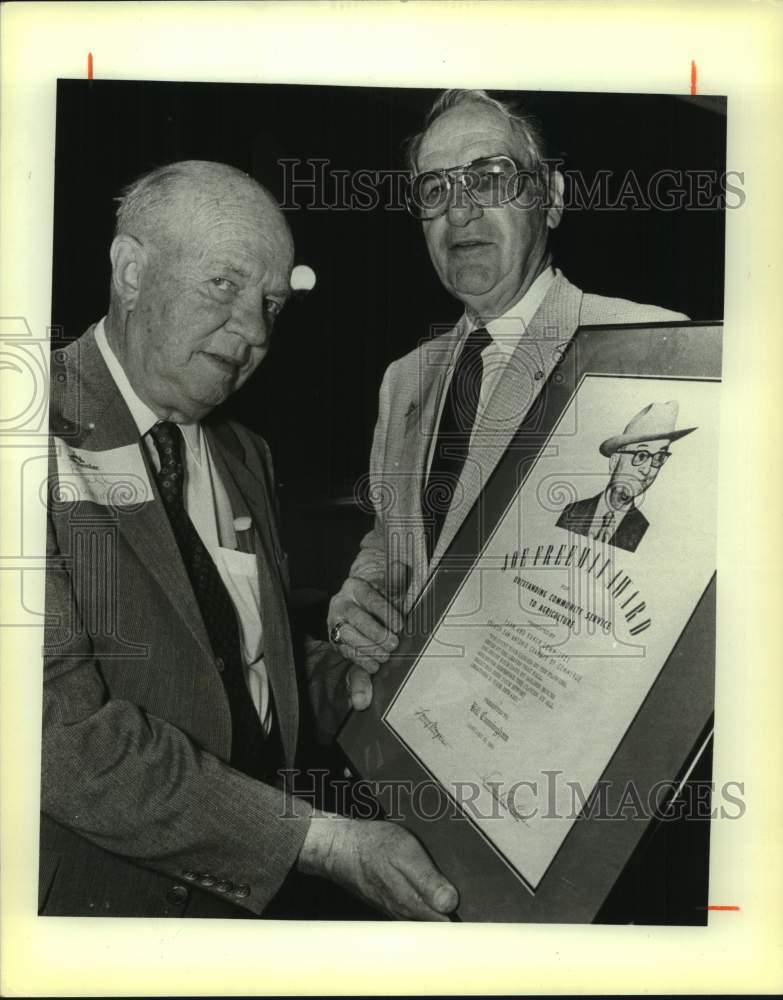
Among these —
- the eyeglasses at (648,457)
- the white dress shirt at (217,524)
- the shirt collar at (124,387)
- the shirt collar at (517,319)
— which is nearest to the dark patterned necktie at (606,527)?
the eyeglasses at (648,457)

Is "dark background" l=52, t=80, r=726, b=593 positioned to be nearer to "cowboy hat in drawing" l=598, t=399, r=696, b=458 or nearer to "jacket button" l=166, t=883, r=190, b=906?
"cowboy hat in drawing" l=598, t=399, r=696, b=458

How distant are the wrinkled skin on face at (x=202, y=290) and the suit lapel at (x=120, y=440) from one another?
6cm

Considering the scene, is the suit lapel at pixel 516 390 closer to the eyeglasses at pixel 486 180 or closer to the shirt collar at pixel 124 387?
the eyeglasses at pixel 486 180

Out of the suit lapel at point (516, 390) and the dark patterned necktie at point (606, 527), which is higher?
the suit lapel at point (516, 390)

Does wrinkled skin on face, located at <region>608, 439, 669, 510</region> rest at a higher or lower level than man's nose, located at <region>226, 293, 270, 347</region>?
lower

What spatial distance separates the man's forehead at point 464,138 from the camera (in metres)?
1.81

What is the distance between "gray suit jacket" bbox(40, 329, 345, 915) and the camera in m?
1.76

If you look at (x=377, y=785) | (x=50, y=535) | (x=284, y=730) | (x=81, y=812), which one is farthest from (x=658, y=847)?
(x=50, y=535)

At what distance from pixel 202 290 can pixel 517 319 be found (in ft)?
2.01

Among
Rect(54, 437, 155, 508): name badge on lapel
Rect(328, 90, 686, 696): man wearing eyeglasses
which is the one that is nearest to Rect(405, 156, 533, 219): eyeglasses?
Rect(328, 90, 686, 696): man wearing eyeglasses

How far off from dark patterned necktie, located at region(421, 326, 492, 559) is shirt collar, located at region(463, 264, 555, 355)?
0.11 ft

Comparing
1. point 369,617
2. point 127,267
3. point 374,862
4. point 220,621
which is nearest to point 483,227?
point 127,267

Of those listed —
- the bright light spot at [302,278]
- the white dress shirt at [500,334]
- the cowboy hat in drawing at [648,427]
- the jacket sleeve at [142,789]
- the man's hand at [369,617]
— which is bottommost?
the jacket sleeve at [142,789]

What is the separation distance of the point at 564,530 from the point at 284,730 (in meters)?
0.67
